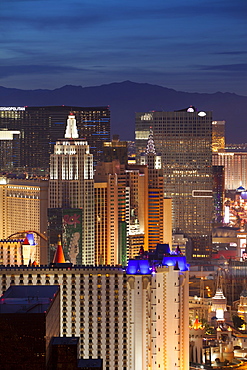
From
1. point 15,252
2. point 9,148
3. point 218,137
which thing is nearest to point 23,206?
point 15,252

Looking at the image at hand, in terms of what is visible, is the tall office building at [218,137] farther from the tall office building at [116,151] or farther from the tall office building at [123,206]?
the tall office building at [123,206]

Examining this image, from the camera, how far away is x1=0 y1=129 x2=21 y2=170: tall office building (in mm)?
108500

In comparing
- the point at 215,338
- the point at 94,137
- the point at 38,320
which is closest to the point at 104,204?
the point at 215,338

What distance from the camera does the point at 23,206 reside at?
77438 millimetres

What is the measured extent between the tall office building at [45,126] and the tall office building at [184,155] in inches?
150

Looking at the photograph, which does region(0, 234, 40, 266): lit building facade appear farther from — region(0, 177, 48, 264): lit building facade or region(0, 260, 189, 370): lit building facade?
region(0, 260, 189, 370): lit building facade

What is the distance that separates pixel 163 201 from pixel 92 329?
33.8 meters

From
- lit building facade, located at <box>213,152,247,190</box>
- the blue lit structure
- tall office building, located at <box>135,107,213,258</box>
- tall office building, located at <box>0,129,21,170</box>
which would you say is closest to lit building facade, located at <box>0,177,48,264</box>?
the blue lit structure

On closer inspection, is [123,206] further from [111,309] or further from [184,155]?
[184,155]

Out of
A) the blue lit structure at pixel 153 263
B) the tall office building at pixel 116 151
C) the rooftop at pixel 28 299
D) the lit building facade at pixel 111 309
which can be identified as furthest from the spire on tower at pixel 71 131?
the rooftop at pixel 28 299

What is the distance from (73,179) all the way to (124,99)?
52.8 metres

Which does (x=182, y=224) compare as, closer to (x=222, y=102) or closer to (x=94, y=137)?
(x=94, y=137)

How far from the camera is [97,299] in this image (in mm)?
50625

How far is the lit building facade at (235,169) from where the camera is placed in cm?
14288
